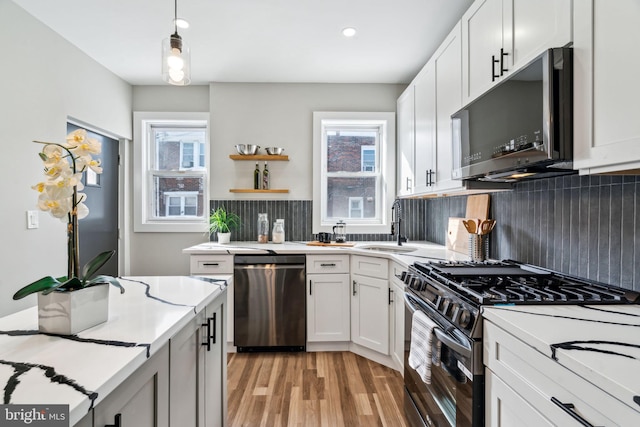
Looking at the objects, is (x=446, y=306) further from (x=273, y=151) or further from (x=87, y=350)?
(x=273, y=151)

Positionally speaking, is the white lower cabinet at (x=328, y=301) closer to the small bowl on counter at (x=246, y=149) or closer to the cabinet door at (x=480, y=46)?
the small bowl on counter at (x=246, y=149)

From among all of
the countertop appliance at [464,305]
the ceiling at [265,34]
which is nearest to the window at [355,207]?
the ceiling at [265,34]

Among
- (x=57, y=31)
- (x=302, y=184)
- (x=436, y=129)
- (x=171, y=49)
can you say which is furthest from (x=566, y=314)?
(x=57, y=31)

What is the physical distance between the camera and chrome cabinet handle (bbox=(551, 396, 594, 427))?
2.41 feet

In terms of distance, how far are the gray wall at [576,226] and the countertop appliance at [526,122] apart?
22 centimetres

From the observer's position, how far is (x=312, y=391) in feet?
7.65

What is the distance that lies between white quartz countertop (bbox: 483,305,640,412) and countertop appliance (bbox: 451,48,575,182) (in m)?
0.53

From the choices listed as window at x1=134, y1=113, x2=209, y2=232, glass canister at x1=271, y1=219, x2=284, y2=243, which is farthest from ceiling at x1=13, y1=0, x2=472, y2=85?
glass canister at x1=271, y1=219, x2=284, y2=243

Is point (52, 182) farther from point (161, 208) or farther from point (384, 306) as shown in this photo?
point (161, 208)

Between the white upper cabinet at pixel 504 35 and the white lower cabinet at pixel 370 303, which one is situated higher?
the white upper cabinet at pixel 504 35

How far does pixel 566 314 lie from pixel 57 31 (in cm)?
361

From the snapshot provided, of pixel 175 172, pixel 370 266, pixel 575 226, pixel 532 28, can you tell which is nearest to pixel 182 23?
pixel 175 172

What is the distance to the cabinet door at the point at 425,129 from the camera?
2510mm

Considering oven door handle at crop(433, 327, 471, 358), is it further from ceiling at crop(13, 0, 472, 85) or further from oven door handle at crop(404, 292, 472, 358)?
ceiling at crop(13, 0, 472, 85)
